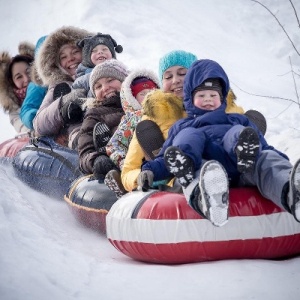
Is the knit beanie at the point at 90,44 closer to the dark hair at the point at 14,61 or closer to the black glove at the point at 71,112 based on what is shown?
the black glove at the point at 71,112

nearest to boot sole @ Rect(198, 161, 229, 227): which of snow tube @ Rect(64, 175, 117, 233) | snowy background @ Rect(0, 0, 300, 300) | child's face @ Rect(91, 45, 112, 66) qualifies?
snowy background @ Rect(0, 0, 300, 300)

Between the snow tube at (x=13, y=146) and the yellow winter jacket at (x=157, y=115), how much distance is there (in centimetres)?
252

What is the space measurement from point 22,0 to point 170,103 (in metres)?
11.3

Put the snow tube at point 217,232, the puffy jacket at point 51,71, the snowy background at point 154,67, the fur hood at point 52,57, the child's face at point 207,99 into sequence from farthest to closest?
the fur hood at point 52,57, the puffy jacket at point 51,71, the child's face at point 207,99, the snow tube at point 217,232, the snowy background at point 154,67

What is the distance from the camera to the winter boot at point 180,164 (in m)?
2.14

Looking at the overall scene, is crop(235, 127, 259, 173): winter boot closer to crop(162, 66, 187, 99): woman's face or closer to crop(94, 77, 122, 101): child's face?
crop(162, 66, 187, 99): woman's face

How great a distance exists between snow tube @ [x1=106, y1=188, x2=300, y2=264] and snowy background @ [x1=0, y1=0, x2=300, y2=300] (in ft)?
0.22

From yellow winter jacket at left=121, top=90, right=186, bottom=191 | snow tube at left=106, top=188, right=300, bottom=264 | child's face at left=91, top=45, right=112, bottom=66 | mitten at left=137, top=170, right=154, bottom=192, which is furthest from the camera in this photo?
child's face at left=91, top=45, right=112, bottom=66

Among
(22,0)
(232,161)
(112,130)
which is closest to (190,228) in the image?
(232,161)

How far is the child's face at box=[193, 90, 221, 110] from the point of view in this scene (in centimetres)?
263

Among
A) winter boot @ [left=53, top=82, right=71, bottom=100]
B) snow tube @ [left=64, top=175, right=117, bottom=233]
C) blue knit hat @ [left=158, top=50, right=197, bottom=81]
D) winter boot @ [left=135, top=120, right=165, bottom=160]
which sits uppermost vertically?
blue knit hat @ [left=158, top=50, right=197, bottom=81]

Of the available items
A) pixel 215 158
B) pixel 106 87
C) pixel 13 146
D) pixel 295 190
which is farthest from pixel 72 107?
pixel 295 190

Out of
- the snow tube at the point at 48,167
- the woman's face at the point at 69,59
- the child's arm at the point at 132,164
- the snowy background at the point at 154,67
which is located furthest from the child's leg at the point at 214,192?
the woman's face at the point at 69,59

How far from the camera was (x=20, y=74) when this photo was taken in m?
5.85
